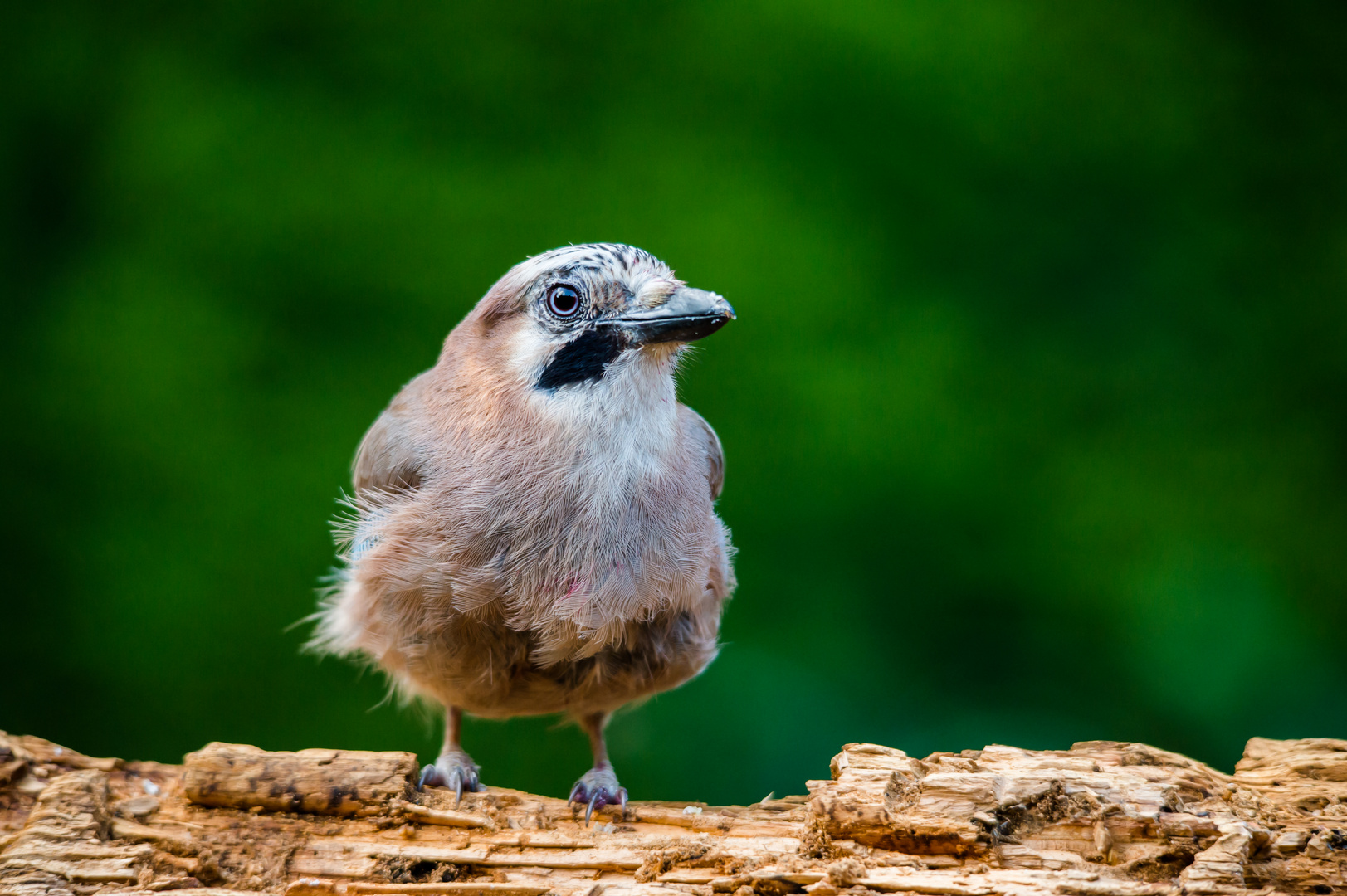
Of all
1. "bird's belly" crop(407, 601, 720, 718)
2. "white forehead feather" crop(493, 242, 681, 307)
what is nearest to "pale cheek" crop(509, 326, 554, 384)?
"white forehead feather" crop(493, 242, 681, 307)

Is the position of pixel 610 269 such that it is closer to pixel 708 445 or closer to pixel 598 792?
pixel 708 445

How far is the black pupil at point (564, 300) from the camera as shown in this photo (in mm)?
3256

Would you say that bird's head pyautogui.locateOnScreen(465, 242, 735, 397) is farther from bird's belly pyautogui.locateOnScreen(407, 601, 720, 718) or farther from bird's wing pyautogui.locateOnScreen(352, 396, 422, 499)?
bird's belly pyautogui.locateOnScreen(407, 601, 720, 718)

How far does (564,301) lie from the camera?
3264 mm

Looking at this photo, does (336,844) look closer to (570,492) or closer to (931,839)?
(570,492)

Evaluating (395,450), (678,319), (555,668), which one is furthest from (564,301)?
(555,668)

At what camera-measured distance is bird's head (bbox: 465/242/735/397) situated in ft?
10.4

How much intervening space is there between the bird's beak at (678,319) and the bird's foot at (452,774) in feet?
5.18

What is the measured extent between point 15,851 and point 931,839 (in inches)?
97.1

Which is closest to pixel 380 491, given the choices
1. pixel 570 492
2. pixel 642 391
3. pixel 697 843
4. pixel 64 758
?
pixel 570 492

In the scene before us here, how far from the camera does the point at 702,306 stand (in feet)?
10.2

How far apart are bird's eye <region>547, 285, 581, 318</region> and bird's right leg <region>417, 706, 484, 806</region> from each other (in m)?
1.53

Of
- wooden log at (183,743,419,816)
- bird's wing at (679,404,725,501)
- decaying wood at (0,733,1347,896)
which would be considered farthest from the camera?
bird's wing at (679,404,725,501)

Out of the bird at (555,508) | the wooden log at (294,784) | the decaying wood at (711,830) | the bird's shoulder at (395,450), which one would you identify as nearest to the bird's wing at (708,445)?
the bird at (555,508)
